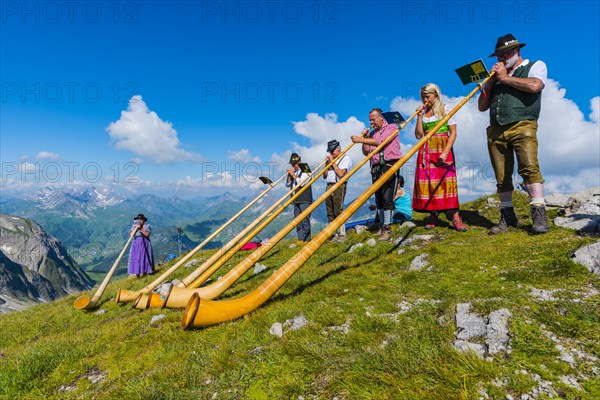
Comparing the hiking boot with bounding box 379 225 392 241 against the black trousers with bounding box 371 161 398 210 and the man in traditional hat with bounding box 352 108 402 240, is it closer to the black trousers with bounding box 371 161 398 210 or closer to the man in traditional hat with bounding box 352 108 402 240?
the man in traditional hat with bounding box 352 108 402 240

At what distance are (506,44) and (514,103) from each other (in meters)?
1.32

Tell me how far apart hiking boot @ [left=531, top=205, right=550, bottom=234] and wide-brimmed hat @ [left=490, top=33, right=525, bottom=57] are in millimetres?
3566

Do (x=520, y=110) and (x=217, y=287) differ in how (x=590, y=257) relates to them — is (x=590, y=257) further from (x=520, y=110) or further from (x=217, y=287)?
(x=217, y=287)

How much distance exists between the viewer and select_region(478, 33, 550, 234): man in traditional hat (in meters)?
6.27

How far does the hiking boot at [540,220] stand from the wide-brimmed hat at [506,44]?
357 cm

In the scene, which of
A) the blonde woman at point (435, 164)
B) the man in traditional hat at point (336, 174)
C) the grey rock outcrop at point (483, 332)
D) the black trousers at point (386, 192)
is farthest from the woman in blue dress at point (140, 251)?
the grey rock outcrop at point (483, 332)

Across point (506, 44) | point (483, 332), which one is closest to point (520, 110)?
point (506, 44)

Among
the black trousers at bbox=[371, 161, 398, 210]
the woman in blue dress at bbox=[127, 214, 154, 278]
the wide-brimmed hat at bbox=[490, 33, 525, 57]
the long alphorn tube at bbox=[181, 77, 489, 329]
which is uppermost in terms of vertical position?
the wide-brimmed hat at bbox=[490, 33, 525, 57]

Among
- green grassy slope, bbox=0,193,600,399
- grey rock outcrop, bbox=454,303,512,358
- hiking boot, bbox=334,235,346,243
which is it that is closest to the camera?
green grassy slope, bbox=0,193,600,399

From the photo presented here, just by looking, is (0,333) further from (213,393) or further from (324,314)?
(324,314)

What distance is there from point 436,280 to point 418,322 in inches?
66.3

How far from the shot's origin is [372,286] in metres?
5.46

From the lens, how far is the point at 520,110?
653 cm

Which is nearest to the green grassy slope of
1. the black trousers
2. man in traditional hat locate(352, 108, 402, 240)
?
man in traditional hat locate(352, 108, 402, 240)
